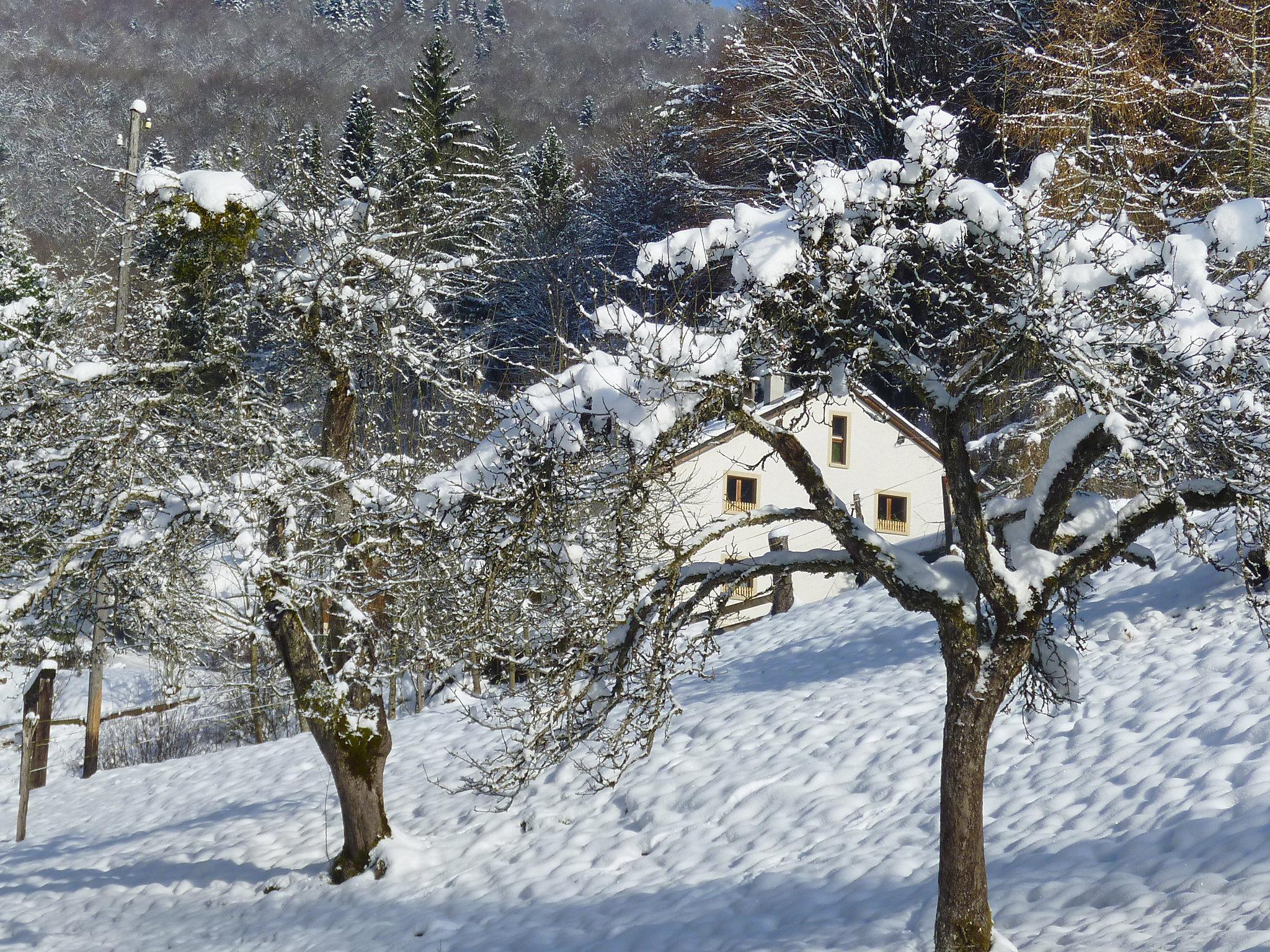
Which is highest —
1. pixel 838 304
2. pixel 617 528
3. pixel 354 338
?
pixel 354 338

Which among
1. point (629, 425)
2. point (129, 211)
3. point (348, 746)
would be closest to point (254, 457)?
point (348, 746)

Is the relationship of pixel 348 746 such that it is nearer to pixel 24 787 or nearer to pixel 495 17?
pixel 24 787

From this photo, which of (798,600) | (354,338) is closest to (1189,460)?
(354,338)

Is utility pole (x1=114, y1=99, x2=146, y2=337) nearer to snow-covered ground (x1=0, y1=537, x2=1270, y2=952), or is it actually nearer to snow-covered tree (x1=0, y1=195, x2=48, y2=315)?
snow-covered ground (x1=0, y1=537, x2=1270, y2=952)

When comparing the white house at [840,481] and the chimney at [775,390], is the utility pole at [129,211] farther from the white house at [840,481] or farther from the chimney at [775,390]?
the chimney at [775,390]

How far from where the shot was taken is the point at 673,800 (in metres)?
10.5

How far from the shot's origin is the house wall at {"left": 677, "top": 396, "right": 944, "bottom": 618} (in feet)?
90.0

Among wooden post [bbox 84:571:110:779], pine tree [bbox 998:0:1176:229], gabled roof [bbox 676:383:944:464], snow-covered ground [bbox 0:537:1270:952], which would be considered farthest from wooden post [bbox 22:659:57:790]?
pine tree [bbox 998:0:1176:229]

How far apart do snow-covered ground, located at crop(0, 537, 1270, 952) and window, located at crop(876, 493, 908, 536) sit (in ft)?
58.2

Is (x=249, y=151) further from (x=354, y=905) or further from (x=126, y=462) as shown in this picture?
(x=354, y=905)

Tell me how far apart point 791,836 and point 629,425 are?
17.7 feet

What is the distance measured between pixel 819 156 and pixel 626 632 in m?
21.3

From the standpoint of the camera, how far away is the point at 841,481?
3075 cm

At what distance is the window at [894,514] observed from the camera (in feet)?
105
